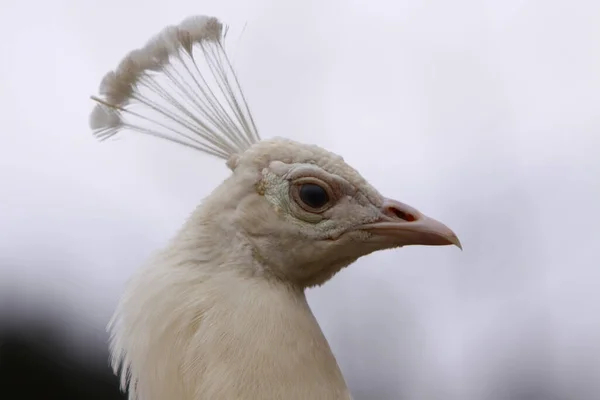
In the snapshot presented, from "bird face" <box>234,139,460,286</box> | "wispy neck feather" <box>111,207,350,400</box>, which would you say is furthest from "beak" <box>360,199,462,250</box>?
"wispy neck feather" <box>111,207,350,400</box>

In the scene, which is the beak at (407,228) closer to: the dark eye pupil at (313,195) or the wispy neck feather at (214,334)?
the dark eye pupil at (313,195)

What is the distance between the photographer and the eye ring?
4.51 ft

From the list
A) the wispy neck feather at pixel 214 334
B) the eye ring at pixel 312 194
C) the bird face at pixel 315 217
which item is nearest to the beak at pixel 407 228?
the bird face at pixel 315 217

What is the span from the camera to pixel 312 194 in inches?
54.4

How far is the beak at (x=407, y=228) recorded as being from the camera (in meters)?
1.37

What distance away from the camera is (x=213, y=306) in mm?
1265

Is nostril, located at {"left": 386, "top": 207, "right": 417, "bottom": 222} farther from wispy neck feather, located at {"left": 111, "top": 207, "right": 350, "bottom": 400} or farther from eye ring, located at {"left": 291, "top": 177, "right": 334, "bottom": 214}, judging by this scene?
wispy neck feather, located at {"left": 111, "top": 207, "right": 350, "bottom": 400}

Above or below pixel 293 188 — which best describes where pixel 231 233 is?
below

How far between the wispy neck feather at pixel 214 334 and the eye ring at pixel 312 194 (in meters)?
0.17

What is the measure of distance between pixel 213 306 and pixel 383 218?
1.46 feet

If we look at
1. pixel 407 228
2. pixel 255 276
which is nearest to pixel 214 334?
pixel 255 276

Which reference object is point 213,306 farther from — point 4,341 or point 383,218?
point 4,341

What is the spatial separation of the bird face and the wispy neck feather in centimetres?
6

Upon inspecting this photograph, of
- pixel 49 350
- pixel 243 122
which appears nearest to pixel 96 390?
pixel 49 350
